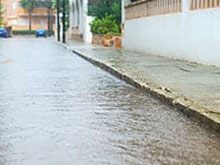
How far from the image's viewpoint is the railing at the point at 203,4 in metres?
15.9

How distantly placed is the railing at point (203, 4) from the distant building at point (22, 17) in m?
85.4

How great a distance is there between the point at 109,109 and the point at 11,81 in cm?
536

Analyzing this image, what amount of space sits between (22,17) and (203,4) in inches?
3469

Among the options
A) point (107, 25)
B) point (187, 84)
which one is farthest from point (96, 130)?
point (107, 25)

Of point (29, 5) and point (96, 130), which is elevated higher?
point (29, 5)

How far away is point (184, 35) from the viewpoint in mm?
18625

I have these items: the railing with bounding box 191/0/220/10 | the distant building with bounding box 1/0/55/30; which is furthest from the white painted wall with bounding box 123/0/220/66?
the distant building with bounding box 1/0/55/30

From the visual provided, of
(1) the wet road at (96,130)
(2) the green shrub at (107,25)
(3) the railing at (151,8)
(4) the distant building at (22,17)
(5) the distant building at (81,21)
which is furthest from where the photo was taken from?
(4) the distant building at (22,17)

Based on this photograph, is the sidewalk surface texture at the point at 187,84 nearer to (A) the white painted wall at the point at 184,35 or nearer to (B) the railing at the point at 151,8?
(A) the white painted wall at the point at 184,35

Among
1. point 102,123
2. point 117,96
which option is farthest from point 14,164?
point 117,96

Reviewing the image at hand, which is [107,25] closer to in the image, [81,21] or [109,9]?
[109,9]

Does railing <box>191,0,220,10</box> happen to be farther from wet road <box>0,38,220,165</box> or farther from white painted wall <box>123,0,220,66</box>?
wet road <box>0,38,220,165</box>

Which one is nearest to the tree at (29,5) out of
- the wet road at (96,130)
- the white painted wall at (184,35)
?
the white painted wall at (184,35)

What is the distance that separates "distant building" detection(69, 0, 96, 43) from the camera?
48.4 meters
